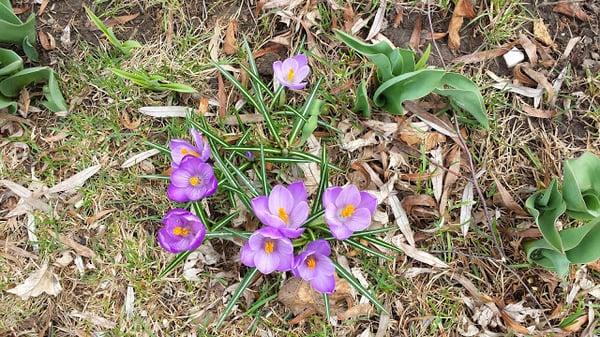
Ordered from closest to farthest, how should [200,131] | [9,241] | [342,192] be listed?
[342,192]
[200,131]
[9,241]

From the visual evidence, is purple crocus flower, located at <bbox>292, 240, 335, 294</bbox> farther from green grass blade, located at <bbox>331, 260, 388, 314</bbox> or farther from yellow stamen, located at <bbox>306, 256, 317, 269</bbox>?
green grass blade, located at <bbox>331, 260, 388, 314</bbox>

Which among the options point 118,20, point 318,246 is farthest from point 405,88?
point 118,20

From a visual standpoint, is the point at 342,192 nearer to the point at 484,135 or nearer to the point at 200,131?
the point at 200,131

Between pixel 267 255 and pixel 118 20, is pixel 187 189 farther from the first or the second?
pixel 118 20

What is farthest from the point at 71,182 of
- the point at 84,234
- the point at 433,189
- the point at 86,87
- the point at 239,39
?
the point at 433,189

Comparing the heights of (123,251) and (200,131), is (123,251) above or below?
below
